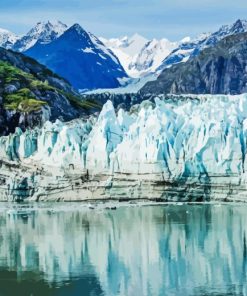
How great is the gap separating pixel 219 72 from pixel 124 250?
90612mm

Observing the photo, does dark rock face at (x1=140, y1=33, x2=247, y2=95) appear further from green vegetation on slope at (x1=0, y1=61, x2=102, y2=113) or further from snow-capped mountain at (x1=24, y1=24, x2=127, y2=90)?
snow-capped mountain at (x1=24, y1=24, x2=127, y2=90)

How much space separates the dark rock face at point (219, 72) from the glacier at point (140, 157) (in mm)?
71073

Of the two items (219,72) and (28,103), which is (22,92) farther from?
(219,72)

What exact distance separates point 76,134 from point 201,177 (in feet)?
25.2

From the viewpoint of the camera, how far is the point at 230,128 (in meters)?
40.9

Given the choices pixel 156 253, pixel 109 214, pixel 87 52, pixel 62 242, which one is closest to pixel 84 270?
pixel 156 253

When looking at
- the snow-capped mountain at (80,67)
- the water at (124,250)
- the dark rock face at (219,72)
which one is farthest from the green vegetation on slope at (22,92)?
the snow-capped mountain at (80,67)

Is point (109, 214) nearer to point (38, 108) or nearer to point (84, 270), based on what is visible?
point (84, 270)

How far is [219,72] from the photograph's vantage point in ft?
385

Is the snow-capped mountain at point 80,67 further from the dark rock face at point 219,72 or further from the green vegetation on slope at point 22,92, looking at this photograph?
the green vegetation on slope at point 22,92

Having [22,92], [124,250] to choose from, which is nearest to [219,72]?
A: [22,92]

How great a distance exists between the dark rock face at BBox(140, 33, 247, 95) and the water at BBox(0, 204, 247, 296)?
78160 millimetres

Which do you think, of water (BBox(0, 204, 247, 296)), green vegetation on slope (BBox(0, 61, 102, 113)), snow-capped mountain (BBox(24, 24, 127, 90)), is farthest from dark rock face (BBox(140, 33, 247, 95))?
water (BBox(0, 204, 247, 296))

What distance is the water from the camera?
2309 cm
